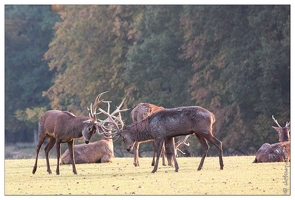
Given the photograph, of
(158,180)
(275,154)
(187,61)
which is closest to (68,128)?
(158,180)

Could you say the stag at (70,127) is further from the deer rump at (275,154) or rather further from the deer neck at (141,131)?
the deer rump at (275,154)

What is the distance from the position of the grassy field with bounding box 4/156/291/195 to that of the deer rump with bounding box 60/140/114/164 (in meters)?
1.86

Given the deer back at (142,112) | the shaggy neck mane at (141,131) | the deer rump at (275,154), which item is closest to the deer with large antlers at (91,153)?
the deer back at (142,112)

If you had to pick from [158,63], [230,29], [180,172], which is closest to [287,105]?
[230,29]

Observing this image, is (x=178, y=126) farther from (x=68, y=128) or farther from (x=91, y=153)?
(x=91, y=153)

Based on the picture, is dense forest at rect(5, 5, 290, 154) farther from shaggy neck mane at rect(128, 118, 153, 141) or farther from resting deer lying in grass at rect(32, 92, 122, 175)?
resting deer lying in grass at rect(32, 92, 122, 175)

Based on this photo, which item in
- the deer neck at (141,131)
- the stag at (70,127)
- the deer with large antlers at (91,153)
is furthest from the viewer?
the deer with large antlers at (91,153)

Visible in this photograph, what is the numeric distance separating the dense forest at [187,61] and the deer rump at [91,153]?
555 inches

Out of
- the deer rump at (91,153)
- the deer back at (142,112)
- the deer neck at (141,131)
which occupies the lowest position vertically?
the deer rump at (91,153)

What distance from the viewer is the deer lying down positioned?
23938mm

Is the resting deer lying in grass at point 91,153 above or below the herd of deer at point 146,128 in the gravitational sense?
below

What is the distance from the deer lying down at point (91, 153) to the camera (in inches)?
942

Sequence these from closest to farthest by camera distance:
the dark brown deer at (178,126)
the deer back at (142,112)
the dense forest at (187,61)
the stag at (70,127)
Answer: the dark brown deer at (178,126)
the stag at (70,127)
the deer back at (142,112)
the dense forest at (187,61)

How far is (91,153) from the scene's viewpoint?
79.3ft
